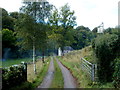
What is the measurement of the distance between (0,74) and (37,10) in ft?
24.1

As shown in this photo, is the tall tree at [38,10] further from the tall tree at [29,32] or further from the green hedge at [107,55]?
the green hedge at [107,55]

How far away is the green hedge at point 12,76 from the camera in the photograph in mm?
5562

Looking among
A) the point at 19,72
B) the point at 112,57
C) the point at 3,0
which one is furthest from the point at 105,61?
the point at 3,0

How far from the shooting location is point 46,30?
38.7 ft

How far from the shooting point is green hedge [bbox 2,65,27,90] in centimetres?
556

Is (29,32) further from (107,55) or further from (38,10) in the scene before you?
(107,55)

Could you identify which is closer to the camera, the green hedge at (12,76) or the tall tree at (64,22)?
the green hedge at (12,76)

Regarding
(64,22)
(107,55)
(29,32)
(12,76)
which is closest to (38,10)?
(29,32)

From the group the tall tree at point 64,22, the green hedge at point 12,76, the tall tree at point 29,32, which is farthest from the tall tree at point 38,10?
the tall tree at point 64,22

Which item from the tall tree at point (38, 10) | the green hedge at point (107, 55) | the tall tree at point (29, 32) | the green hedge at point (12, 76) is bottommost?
the green hedge at point (12, 76)

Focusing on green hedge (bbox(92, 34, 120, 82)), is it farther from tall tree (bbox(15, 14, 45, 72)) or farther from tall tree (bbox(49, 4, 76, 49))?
tall tree (bbox(49, 4, 76, 49))

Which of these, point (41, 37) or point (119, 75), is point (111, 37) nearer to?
point (119, 75)

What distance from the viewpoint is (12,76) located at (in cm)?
608

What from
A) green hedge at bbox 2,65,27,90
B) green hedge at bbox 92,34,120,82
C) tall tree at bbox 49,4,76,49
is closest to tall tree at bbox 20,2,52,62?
green hedge at bbox 2,65,27,90
